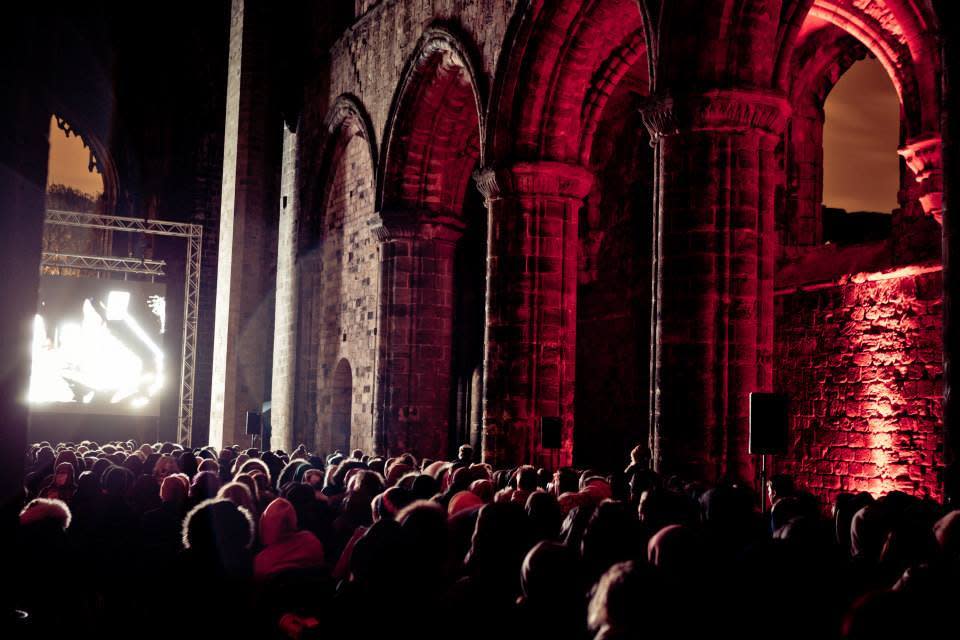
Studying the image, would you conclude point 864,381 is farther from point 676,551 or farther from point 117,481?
point 676,551

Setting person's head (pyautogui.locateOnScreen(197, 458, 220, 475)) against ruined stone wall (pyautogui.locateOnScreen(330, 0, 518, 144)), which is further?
ruined stone wall (pyautogui.locateOnScreen(330, 0, 518, 144))

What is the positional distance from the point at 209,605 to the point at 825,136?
12.3 m

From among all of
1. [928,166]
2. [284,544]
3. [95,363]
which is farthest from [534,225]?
[95,363]

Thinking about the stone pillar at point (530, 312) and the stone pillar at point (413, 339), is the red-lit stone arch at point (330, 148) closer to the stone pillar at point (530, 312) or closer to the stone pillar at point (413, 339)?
the stone pillar at point (413, 339)

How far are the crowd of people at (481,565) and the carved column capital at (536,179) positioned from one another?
6.21 m

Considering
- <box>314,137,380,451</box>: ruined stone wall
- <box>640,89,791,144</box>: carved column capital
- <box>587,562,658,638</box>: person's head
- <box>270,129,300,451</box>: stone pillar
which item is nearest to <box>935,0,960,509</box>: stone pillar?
<box>640,89,791,144</box>: carved column capital

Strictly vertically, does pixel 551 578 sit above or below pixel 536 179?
below

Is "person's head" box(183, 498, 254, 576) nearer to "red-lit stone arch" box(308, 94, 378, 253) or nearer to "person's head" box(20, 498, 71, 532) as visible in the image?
"person's head" box(20, 498, 71, 532)

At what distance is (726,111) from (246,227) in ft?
48.7

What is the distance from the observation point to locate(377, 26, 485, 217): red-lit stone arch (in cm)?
1535

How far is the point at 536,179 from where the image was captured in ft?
40.3

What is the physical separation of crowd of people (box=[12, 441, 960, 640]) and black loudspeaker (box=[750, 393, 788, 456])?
65cm

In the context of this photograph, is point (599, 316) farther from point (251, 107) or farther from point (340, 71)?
point (251, 107)

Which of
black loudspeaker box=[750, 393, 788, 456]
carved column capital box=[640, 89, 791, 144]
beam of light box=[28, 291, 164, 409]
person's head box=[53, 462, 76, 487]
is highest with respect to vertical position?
carved column capital box=[640, 89, 791, 144]
